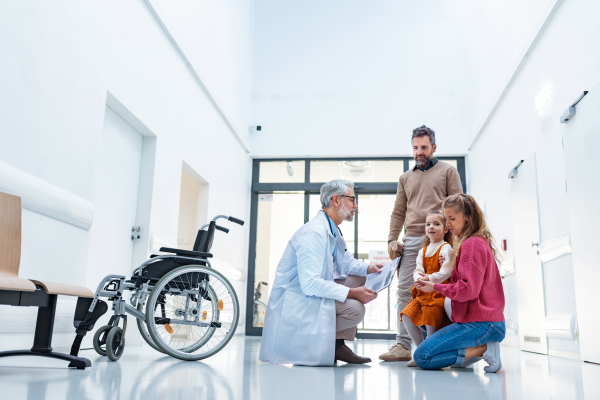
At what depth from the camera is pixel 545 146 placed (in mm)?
4023

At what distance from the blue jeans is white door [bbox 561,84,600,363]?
1.06m

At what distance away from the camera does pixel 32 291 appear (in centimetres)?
186

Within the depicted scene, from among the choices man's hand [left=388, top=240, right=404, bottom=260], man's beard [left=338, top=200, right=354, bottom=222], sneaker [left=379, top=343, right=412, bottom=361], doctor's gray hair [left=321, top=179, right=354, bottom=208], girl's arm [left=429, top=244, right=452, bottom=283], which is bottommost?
sneaker [left=379, top=343, right=412, bottom=361]

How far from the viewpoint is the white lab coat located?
7.86 ft

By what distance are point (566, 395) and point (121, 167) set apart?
3.18 metres

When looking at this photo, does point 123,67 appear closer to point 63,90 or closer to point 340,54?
point 63,90

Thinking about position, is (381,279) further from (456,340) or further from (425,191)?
(425,191)

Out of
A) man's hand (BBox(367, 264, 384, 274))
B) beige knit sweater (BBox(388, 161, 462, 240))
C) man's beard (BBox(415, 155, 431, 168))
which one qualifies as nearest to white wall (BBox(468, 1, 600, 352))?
beige knit sweater (BBox(388, 161, 462, 240))

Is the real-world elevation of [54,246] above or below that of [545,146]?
below

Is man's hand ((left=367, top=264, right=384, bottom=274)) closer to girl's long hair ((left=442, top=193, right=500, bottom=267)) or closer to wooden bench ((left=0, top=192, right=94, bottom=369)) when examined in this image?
girl's long hair ((left=442, top=193, right=500, bottom=267))

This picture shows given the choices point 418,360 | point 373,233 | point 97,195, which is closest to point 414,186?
point 418,360

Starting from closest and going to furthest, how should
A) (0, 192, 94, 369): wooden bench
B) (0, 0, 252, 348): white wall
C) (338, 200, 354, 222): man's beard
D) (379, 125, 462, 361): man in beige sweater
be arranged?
(0, 192, 94, 369): wooden bench, (0, 0, 252, 348): white wall, (338, 200, 354, 222): man's beard, (379, 125, 462, 361): man in beige sweater

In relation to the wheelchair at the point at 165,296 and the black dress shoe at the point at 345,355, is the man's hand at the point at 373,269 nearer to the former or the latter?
the black dress shoe at the point at 345,355

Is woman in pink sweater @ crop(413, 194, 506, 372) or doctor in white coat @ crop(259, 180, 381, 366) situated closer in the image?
woman in pink sweater @ crop(413, 194, 506, 372)
